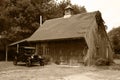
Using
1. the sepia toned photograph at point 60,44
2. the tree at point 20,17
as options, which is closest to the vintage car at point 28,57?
the sepia toned photograph at point 60,44

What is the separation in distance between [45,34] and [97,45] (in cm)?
665

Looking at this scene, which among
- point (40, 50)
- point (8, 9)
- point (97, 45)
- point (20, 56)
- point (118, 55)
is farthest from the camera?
point (118, 55)

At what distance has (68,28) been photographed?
81.0 ft

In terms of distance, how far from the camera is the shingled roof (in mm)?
22828

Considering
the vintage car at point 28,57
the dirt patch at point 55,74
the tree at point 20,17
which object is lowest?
the dirt patch at point 55,74

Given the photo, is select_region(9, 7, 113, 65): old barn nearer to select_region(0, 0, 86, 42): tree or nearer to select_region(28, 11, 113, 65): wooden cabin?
select_region(28, 11, 113, 65): wooden cabin

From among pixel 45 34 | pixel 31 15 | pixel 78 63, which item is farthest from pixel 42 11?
pixel 78 63

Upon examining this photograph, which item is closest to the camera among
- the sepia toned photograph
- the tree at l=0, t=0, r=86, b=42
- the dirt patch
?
the dirt patch

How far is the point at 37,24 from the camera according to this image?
3538 cm

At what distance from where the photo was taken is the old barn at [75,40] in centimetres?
2220

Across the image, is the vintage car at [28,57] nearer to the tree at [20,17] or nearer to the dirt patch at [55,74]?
the dirt patch at [55,74]

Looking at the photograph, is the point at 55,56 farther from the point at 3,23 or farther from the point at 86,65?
the point at 3,23

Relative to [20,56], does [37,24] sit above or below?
above

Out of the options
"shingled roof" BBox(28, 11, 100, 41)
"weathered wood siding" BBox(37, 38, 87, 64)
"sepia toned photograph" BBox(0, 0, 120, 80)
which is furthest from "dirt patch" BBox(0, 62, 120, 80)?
"shingled roof" BBox(28, 11, 100, 41)
